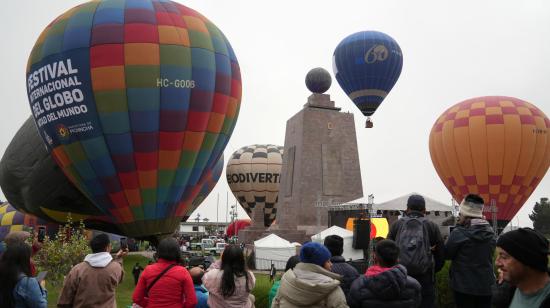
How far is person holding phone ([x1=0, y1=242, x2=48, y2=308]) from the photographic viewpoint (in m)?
3.87

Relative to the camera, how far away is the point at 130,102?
1473cm

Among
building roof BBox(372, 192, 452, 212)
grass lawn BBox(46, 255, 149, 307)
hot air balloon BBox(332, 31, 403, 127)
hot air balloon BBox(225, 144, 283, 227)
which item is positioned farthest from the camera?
hot air balloon BBox(225, 144, 283, 227)

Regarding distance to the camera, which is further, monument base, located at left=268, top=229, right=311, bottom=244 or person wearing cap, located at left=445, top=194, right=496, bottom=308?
monument base, located at left=268, top=229, right=311, bottom=244

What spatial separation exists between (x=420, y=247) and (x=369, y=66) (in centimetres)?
2325

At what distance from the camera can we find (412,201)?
4.96 m

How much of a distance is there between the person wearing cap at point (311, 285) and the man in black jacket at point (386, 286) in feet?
0.73

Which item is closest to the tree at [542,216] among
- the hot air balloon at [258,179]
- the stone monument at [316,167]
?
the hot air balloon at [258,179]

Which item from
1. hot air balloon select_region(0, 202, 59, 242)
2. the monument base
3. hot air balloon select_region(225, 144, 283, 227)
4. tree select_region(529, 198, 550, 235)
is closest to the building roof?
the monument base

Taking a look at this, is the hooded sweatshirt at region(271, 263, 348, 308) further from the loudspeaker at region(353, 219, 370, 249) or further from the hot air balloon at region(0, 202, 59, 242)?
the hot air balloon at region(0, 202, 59, 242)

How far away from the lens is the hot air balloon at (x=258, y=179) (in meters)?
41.2

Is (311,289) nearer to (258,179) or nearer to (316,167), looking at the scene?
(316,167)

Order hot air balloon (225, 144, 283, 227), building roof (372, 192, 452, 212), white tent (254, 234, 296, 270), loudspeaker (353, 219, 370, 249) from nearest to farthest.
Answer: loudspeaker (353, 219, 370, 249) < building roof (372, 192, 452, 212) < white tent (254, 234, 296, 270) < hot air balloon (225, 144, 283, 227)

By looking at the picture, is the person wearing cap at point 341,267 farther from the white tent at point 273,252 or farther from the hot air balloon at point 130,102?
the white tent at point 273,252

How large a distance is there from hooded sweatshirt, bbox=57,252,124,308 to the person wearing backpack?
290cm
